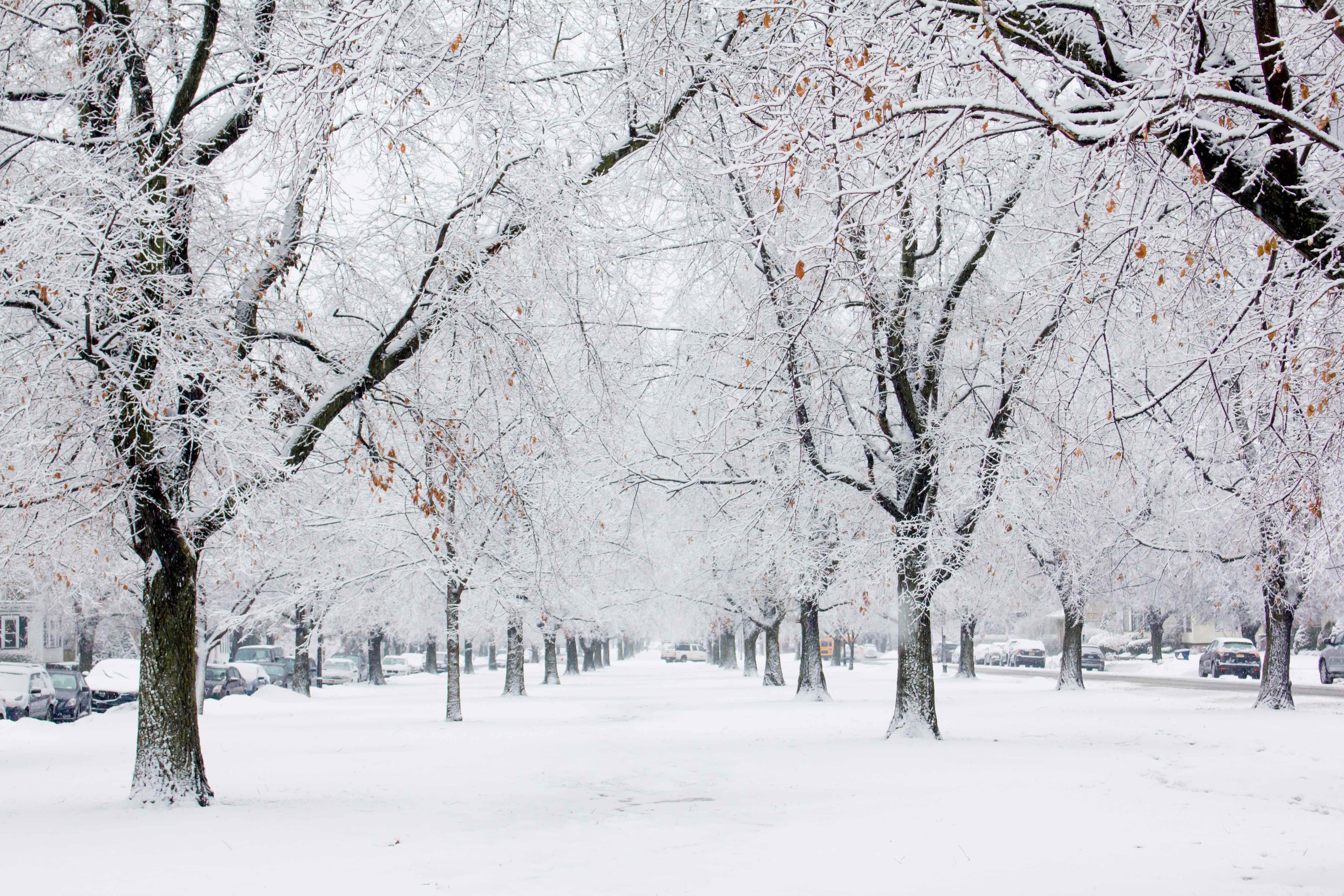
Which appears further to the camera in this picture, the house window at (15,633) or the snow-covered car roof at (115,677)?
the house window at (15,633)

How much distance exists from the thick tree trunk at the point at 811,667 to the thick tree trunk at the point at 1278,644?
Result: 10351mm

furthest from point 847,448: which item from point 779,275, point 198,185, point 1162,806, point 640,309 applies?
point 198,185

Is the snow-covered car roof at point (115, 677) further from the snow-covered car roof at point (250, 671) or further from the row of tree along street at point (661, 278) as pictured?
the row of tree along street at point (661, 278)

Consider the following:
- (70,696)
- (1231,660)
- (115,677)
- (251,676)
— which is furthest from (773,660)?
(70,696)

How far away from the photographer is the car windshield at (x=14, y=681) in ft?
77.0

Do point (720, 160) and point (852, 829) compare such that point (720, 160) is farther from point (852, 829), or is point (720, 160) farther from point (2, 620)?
point (2, 620)

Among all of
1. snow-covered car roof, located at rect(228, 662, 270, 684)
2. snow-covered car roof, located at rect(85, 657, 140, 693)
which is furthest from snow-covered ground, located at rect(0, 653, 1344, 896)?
snow-covered car roof, located at rect(228, 662, 270, 684)

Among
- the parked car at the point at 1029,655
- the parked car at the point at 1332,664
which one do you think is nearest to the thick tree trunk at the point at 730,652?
the parked car at the point at 1029,655

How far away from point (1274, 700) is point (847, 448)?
1275cm

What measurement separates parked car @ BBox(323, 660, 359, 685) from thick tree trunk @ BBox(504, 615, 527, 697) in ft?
61.1

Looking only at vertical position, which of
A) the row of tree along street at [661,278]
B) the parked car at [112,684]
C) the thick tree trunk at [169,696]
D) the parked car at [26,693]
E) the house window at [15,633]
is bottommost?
the house window at [15,633]

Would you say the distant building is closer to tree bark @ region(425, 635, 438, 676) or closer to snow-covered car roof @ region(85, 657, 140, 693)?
tree bark @ region(425, 635, 438, 676)

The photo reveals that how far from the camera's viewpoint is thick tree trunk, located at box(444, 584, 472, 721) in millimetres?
22719

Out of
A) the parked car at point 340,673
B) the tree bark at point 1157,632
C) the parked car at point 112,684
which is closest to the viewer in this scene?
the parked car at point 112,684
